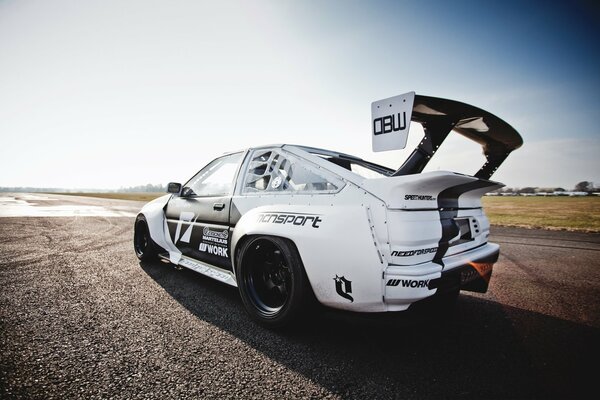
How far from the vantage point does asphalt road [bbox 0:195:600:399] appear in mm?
1460

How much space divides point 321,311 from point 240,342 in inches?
24.4

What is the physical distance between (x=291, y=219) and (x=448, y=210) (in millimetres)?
1158

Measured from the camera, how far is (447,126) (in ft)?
6.30

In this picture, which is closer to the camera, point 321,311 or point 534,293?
point 321,311

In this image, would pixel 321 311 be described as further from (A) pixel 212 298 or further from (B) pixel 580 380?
(B) pixel 580 380

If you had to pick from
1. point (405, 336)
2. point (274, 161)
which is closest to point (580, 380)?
point (405, 336)

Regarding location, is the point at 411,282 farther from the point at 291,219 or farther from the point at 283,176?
the point at 283,176

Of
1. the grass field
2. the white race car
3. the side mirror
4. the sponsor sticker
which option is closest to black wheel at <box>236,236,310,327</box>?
the white race car

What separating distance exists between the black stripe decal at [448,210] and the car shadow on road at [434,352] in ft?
1.58

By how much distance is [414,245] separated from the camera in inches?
64.8

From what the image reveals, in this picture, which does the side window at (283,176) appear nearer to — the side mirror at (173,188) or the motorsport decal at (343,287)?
the motorsport decal at (343,287)

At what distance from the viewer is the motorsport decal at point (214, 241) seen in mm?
2660

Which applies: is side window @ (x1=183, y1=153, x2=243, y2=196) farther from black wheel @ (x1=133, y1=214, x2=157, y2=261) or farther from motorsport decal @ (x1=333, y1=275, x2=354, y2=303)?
motorsport decal @ (x1=333, y1=275, x2=354, y2=303)

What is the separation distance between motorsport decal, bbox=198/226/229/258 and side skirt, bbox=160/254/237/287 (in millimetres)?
160
